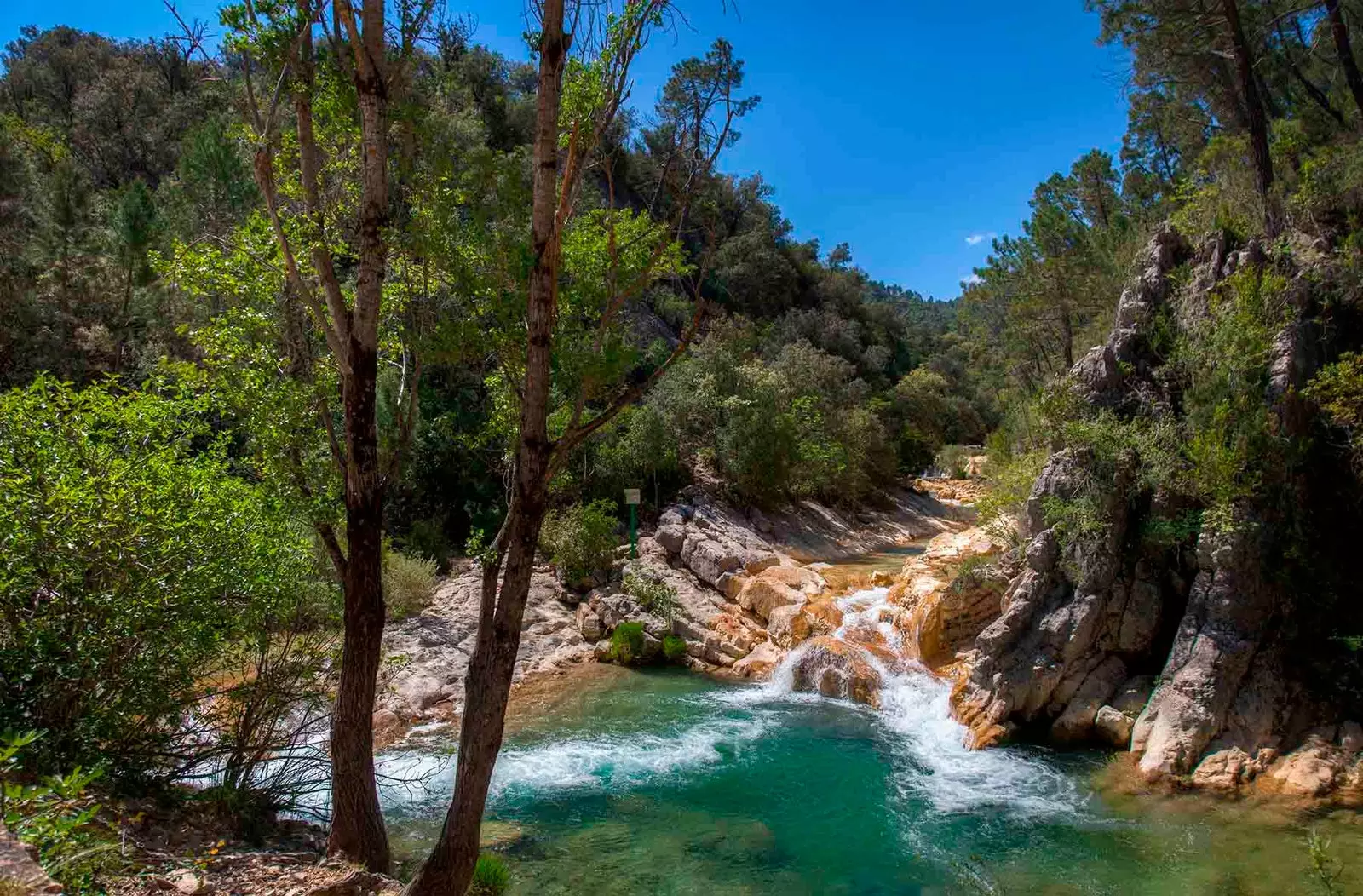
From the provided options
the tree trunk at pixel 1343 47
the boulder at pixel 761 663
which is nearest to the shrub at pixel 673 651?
the boulder at pixel 761 663

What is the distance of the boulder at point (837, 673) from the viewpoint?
460 inches

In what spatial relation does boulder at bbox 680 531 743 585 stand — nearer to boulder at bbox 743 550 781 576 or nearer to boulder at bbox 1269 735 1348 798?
boulder at bbox 743 550 781 576

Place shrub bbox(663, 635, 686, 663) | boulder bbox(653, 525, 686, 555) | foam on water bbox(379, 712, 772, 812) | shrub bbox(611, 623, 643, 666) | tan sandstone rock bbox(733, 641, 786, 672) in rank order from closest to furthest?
1. foam on water bbox(379, 712, 772, 812)
2. tan sandstone rock bbox(733, 641, 786, 672)
3. shrub bbox(611, 623, 643, 666)
4. shrub bbox(663, 635, 686, 663)
5. boulder bbox(653, 525, 686, 555)

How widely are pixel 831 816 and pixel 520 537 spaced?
572 cm

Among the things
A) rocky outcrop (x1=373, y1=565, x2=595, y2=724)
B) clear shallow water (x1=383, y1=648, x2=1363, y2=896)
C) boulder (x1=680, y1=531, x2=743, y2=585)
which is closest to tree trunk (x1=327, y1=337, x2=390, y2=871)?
clear shallow water (x1=383, y1=648, x2=1363, y2=896)

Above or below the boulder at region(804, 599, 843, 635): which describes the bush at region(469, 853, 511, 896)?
below

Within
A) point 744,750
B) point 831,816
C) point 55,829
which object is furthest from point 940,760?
point 55,829

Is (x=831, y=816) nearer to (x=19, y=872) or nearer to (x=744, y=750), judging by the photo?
(x=744, y=750)

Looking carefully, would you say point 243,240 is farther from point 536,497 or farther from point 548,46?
point 536,497

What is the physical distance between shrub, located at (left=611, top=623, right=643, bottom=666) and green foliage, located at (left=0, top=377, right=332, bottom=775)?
819cm

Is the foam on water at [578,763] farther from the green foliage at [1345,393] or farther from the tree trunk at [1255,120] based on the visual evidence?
the tree trunk at [1255,120]

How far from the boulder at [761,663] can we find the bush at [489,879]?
7.15 meters

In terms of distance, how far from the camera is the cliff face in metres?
8.23

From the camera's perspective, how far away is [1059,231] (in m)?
24.8
